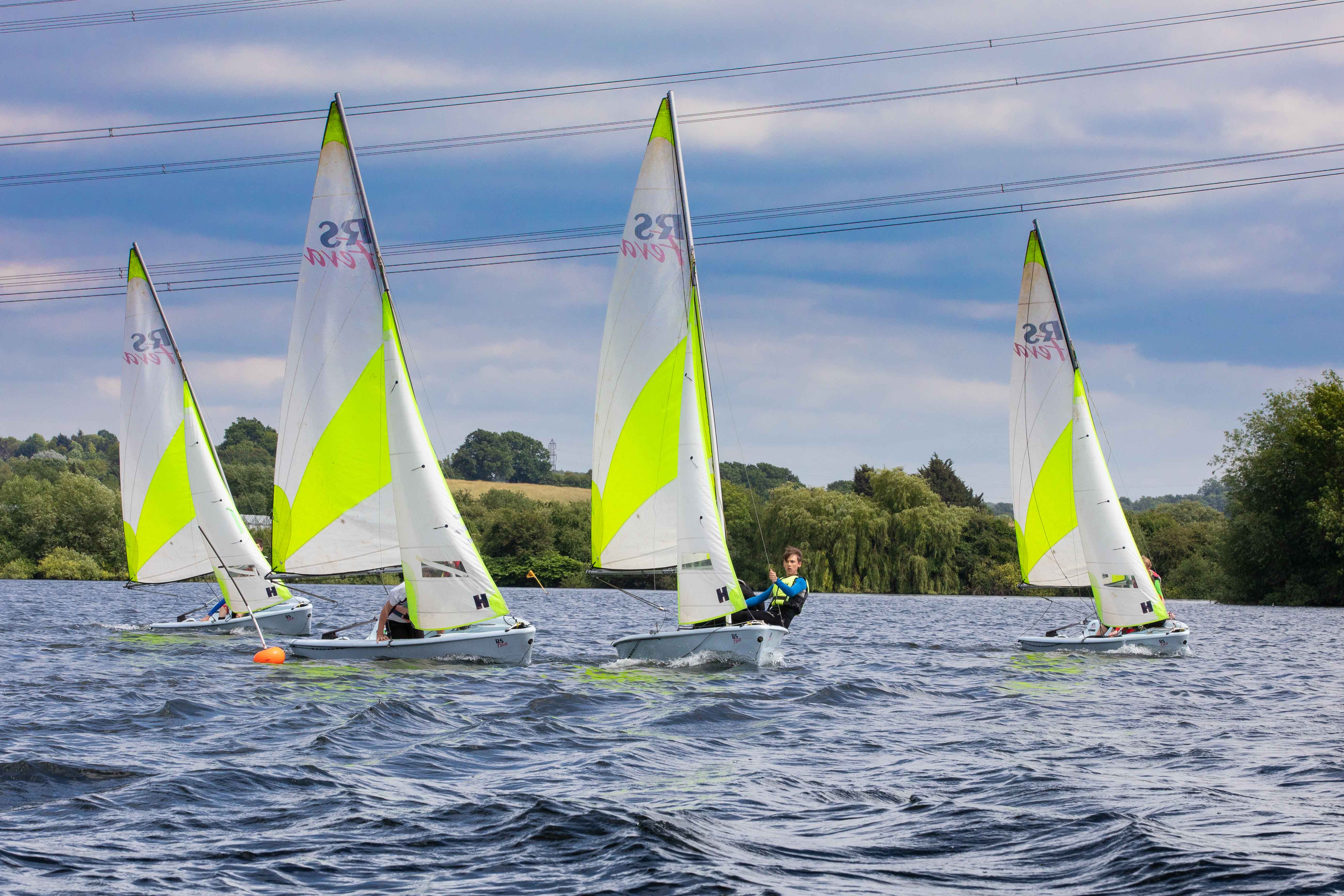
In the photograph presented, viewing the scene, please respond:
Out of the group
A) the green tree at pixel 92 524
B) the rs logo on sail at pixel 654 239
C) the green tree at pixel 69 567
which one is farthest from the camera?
the green tree at pixel 92 524

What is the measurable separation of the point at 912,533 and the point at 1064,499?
3756cm

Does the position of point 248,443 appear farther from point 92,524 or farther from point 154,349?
point 154,349

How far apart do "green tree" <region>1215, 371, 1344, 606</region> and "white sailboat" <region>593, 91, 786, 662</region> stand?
44.7m

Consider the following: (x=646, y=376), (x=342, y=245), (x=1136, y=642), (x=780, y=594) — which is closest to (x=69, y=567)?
(x=342, y=245)

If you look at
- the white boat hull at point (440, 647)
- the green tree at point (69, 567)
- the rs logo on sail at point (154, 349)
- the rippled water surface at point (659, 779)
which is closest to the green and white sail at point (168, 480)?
the rs logo on sail at point (154, 349)

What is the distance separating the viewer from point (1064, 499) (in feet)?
89.4

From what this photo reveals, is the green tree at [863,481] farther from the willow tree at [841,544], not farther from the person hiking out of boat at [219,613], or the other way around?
the person hiking out of boat at [219,613]

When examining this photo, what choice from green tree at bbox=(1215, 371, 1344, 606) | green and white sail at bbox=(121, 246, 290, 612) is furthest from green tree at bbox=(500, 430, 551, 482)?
green and white sail at bbox=(121, 246, 290, 612)

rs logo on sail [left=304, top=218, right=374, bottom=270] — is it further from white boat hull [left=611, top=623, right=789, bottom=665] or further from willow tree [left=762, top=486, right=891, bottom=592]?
willow tree [left=762, top=486, right=891, bottom=592]

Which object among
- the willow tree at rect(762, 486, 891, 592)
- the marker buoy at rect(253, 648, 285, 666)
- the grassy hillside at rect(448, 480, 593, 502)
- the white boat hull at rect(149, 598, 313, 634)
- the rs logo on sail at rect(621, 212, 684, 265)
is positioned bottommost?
the marker buoy at rect(253, 648, 285, 666)

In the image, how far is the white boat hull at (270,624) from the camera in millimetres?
27500

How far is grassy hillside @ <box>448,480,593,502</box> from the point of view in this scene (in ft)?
354

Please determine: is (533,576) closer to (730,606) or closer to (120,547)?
(730,606)

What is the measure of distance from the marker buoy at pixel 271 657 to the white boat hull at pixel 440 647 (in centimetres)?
48
